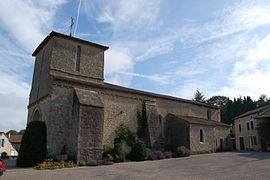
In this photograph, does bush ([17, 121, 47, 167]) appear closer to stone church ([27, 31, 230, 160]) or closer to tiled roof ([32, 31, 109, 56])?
stone church ([27, 31, 230, 160])

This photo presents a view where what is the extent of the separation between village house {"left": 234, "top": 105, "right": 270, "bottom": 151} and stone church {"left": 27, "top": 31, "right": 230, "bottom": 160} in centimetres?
509

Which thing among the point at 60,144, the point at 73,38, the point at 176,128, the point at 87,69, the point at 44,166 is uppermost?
the point at 73,38

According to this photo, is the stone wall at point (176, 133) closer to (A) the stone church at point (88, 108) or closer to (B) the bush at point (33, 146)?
(A) the stone church at point (88, 108)

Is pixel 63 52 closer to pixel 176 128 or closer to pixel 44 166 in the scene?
pixel 44 166

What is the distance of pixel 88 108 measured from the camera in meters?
18.6

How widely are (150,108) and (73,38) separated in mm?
10460

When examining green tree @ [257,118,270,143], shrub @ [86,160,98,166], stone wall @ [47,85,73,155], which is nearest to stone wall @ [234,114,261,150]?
green tree @ [257,118,270,143]

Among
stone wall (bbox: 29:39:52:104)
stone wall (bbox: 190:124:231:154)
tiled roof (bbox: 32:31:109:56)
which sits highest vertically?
tiled roof (bbox: 32:31:109:56)

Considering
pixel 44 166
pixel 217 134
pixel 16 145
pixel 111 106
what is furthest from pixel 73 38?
pixel 16 145

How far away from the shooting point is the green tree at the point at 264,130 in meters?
29.7

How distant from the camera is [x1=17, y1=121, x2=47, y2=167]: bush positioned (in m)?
17.2

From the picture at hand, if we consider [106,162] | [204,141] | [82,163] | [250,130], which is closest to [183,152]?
[204,141]

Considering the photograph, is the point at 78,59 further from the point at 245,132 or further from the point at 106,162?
the point at 245,132

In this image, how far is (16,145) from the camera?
43.4 m
